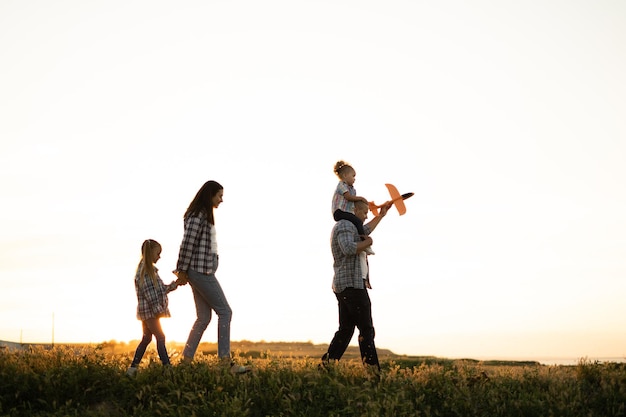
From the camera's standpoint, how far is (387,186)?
506 inches

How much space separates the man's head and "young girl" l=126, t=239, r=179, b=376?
3.01 meters

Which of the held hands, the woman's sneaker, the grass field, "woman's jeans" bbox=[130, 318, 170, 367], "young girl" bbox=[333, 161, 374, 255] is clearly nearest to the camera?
the grass field

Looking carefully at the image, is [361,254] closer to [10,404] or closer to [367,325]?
[367,325]

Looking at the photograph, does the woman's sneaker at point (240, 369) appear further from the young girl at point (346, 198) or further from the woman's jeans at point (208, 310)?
the young girl at point (346, 198)

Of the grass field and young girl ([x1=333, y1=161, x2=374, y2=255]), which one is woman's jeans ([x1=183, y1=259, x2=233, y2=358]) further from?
young girl ([x1=333, y1=161, x2=374, y2=255])

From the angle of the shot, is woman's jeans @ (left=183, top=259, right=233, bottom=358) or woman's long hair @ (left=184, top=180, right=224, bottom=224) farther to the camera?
woman's long hair @ (left=184, top=180, right=224, bottom=224)

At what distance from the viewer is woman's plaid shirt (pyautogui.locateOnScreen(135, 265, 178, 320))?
11.4 meters

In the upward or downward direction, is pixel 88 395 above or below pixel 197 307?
below

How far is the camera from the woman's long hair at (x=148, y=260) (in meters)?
11.4

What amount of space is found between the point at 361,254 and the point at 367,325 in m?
1.11

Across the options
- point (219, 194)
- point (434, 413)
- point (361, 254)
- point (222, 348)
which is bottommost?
point (434, 413)

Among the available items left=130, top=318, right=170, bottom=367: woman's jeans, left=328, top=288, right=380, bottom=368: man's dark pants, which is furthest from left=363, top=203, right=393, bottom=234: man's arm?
left=130, top=318, right=170, bottom=367: woman's jeans

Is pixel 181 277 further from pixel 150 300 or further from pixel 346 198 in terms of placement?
pixel 346 198

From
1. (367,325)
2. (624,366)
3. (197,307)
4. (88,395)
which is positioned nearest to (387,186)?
(367,325)
